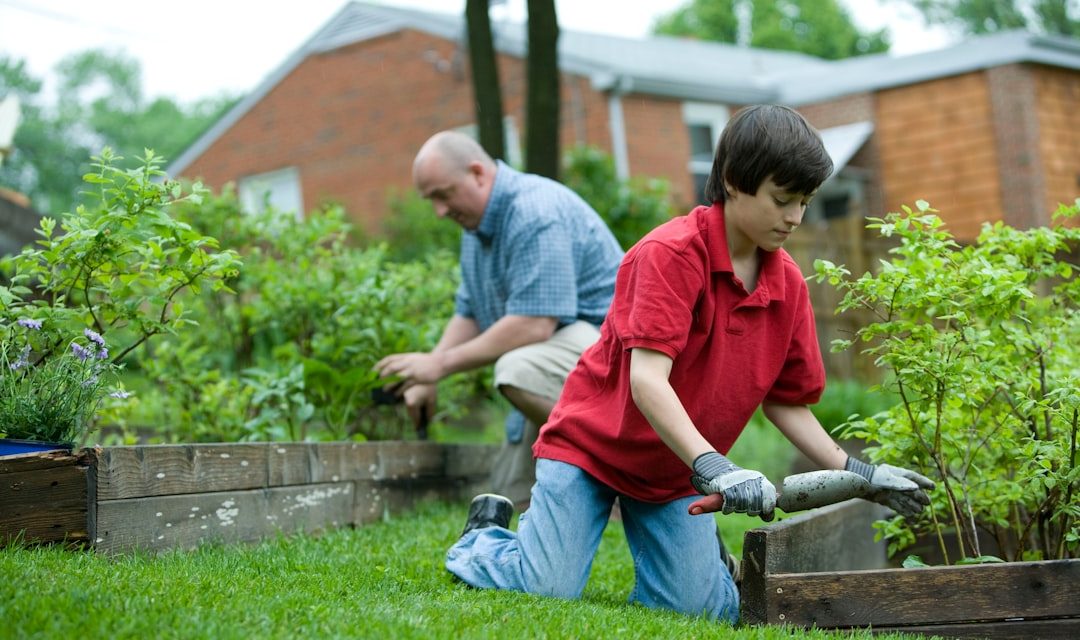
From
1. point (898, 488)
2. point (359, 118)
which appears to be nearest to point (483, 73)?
point (898, 488)

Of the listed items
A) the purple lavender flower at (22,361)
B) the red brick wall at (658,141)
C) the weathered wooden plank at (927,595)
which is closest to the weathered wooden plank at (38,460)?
the purple lavender flower at (22,361)

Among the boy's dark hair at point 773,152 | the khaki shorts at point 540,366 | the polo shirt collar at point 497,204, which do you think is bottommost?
the khaki shorts at point 540,366

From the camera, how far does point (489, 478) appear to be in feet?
20.6

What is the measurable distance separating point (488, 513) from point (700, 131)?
15.6 m

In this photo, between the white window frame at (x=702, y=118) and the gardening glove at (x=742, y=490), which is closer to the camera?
the gardening glove at (x=742, y=490)

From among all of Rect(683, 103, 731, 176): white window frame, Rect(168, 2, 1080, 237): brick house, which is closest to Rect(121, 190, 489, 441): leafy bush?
Rect(168, 2, 1080, 237): brick house

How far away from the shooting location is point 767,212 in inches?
124

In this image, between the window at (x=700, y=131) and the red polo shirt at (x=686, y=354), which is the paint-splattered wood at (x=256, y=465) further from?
the window at (x=700, y=131)

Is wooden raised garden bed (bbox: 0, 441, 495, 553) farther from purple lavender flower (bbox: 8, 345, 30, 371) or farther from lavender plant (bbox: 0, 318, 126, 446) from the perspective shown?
purple lavender flower (bbox: 8, 345, 30, 371)

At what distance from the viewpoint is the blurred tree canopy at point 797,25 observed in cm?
4753

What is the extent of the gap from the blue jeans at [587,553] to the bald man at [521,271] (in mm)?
1269

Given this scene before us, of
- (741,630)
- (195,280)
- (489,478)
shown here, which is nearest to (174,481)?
(195,280)

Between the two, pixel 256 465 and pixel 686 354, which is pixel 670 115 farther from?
pixel 686 354

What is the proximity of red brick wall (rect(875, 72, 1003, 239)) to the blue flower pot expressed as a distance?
15.9 m
